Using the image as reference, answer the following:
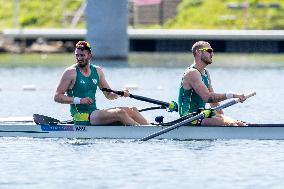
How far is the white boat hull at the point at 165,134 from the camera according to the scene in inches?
983

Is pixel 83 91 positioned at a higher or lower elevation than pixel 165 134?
higher

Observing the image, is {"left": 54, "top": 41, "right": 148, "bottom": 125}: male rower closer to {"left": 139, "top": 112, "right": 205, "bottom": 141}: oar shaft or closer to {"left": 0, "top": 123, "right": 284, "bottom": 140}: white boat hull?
{"left": 0, "top": 123, "right": 284, "bottom": 140}: white boat hull

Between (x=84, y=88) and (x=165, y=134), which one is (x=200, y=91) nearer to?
(x=165, y=134)

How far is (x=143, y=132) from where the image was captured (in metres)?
25.1

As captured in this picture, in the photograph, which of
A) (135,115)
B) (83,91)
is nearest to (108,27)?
(135,115)

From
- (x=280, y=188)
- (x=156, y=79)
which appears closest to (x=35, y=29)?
(x=156, y=79)

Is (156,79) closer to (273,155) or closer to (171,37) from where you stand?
(171,37)

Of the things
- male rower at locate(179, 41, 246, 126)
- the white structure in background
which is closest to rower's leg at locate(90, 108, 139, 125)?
male rower at locate(179, 41, 246, 126)

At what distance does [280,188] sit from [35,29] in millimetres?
60792

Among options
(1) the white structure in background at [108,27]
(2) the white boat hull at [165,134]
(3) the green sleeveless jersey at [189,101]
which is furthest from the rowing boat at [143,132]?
(1) the white structure in background at [108,27]

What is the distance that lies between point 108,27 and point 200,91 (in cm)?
4042

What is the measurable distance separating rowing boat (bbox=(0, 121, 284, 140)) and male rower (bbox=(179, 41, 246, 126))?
216 millimetres

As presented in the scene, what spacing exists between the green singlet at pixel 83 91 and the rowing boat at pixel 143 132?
0.21 m

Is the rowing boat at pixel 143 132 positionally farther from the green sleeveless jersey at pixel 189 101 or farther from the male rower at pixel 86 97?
the green sleeveless jersey at pixel 189 101
